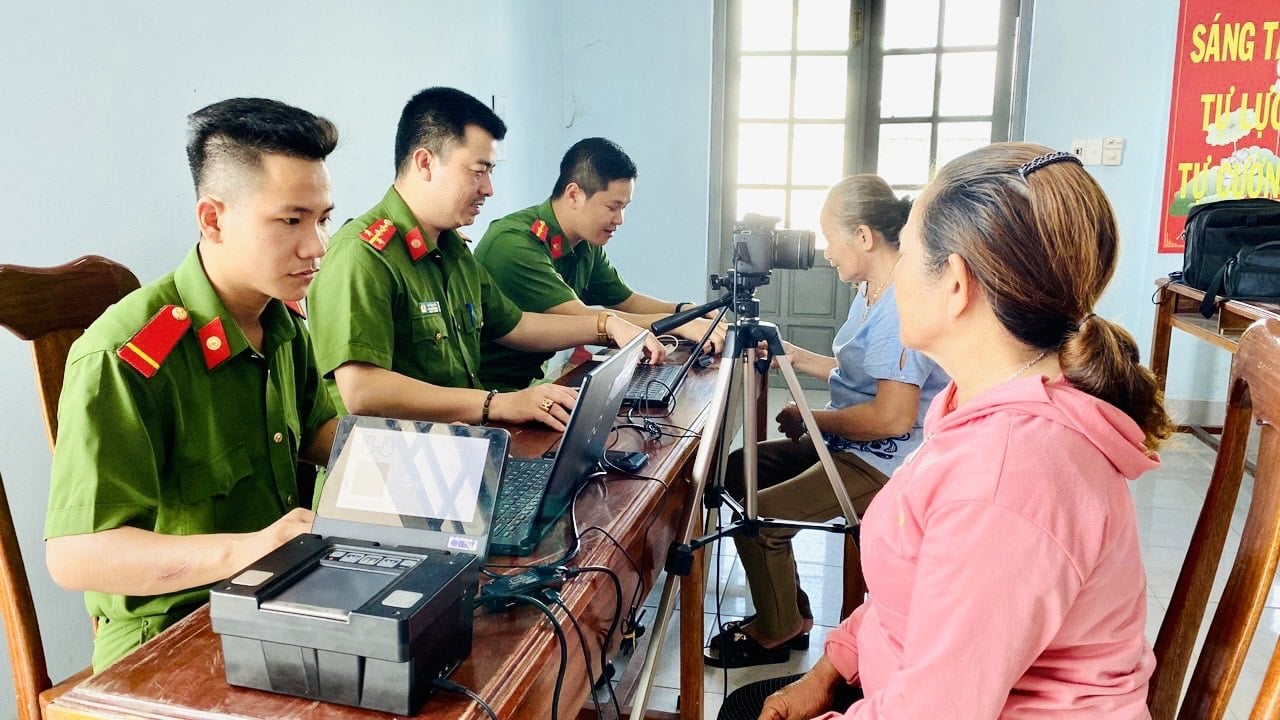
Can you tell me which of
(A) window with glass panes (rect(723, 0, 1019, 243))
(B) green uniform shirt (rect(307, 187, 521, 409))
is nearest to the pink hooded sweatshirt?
(B) green uniform shirt (rect(307, 187, 521, 409))

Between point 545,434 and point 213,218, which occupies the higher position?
point 213,218

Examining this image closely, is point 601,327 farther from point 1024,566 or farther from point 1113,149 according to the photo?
point 1113,149

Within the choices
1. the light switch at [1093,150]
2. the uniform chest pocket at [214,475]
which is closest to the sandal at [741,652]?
the uniform chest pocket at [214,475]

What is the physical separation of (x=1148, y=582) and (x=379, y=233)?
2.37 meters

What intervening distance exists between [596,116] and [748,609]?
9.17 feet

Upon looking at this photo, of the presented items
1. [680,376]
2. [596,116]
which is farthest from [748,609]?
[596,116]

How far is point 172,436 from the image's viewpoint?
109 centimetres

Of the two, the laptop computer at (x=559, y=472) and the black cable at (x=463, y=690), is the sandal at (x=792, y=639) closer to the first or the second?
the laptop computer at (x=559, y=472)

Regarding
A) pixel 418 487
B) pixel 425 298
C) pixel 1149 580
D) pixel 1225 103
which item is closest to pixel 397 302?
pixel 425 298

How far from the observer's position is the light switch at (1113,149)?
3.87 metres

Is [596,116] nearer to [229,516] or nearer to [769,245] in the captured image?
[769,245]

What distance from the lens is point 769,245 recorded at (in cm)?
182

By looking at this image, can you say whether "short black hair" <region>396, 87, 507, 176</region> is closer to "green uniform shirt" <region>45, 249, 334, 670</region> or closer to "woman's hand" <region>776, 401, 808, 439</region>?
"green uniform shirt" <region>45, 249, 334, 670</region>

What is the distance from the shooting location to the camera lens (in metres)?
1.83
